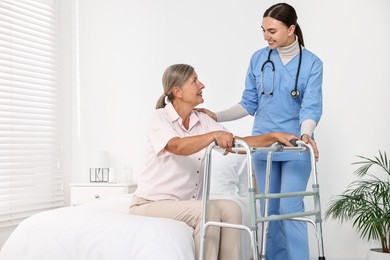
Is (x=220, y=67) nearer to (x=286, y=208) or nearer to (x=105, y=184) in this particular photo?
(x=105, y=184)

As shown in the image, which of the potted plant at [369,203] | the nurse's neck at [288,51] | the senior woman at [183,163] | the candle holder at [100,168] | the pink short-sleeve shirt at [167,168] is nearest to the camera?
the senior woman at [183,163]

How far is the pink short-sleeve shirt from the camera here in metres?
2.57

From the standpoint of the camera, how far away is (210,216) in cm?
233

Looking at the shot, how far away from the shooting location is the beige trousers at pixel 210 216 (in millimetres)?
2289

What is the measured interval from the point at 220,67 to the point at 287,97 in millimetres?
1895

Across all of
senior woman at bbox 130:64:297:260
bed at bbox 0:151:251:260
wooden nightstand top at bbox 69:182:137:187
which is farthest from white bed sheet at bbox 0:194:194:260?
wooden nightstand top at bbox 69:182:137:187

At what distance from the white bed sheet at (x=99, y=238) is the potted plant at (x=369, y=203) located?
70.9 inches

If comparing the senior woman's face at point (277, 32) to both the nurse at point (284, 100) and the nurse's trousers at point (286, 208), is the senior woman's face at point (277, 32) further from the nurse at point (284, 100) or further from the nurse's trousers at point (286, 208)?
the nurse's trousers at point (286, 208)

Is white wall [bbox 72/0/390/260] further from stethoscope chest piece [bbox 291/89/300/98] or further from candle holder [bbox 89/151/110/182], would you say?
stethoscope chest piece [bbox 291/89/300/98]

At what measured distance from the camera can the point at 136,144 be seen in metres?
5.00

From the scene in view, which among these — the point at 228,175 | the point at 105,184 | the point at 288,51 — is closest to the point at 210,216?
the point at 288,51

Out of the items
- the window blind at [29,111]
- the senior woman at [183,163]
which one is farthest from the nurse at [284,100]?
the window blind at [29,111]

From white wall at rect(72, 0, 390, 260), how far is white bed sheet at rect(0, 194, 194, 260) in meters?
2.29

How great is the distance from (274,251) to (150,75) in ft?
8.36
